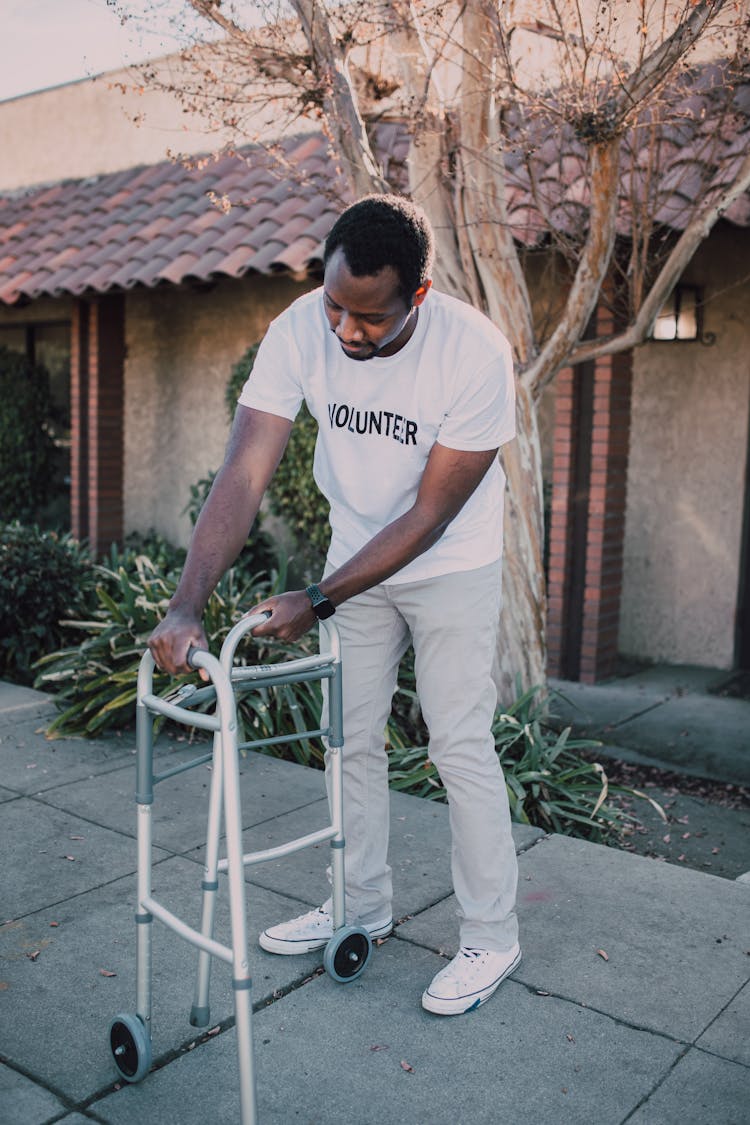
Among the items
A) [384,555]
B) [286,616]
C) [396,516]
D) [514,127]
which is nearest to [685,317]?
[514,127]

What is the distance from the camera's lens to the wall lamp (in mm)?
7301

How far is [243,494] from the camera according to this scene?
292 centimetres

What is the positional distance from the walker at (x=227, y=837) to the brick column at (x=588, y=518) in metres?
4.47

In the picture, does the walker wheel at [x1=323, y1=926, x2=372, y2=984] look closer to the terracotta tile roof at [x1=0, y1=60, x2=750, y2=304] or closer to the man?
the man

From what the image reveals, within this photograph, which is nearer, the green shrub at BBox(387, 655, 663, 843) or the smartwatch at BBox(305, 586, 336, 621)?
the smartwatch at BBox(305, 586, 336, 621)

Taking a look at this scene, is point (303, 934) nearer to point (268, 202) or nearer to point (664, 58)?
point (664, 58)

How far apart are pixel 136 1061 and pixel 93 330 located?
8415mm

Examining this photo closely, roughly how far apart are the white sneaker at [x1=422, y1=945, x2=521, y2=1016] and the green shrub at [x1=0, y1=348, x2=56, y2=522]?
8575 mm

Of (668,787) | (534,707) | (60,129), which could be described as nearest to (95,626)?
(534,707)

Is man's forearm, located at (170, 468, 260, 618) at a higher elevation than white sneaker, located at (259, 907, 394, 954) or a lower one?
higher

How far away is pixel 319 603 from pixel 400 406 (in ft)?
1.79

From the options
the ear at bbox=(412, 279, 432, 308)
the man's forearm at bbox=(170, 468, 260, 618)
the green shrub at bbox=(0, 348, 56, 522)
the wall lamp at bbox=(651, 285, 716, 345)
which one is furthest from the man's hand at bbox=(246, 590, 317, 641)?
the green shrub at bbox=(0, 348, 56, 522)

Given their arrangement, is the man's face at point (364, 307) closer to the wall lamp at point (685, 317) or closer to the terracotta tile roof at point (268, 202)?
the terracotta tile roof at point (268, 202)

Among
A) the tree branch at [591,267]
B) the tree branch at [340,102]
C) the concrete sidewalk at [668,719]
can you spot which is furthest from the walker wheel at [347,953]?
the tree branch at [340,102]
